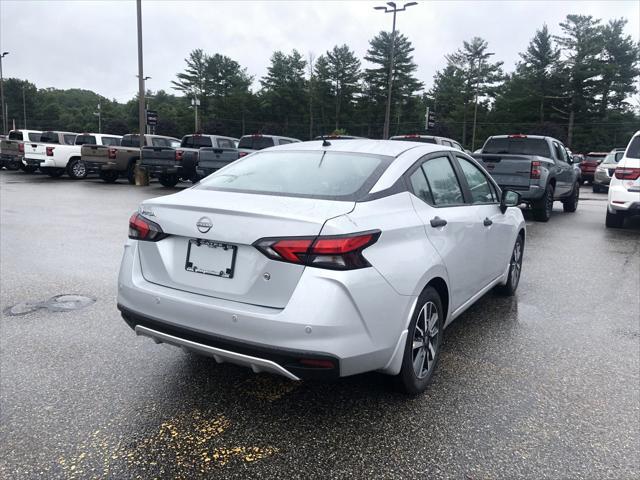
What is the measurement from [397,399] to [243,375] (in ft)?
3.45

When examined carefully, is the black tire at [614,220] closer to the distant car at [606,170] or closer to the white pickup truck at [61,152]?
the distant car at [606,170]

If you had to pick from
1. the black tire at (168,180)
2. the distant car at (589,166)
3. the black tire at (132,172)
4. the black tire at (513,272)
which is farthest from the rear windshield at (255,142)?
the distant car at (589,166)

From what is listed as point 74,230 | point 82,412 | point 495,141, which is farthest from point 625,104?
point 82,412

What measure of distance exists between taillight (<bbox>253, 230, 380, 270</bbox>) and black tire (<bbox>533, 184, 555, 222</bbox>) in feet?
32.4

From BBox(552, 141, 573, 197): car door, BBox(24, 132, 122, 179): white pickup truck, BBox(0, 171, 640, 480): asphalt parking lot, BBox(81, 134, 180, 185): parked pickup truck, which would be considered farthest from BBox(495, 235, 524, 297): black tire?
BBox(24, 132, 122, 179): white pickup truck

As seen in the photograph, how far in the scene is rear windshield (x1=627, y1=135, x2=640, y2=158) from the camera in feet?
31.6

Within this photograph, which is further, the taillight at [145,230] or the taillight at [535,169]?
the taillight at [535,169]

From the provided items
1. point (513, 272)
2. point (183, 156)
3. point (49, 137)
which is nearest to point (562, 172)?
point (513, 272)

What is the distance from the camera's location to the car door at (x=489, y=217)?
14.3 feet

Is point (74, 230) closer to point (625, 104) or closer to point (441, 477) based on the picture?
point (441, 477)

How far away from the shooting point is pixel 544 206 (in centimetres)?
1151

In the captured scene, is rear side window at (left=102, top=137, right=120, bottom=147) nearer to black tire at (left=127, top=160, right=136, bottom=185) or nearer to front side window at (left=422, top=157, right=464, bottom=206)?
black tire at (left=127, top=160, right=136, bottom=185)

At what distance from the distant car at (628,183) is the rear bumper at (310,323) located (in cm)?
857

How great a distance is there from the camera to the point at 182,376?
351 cm
